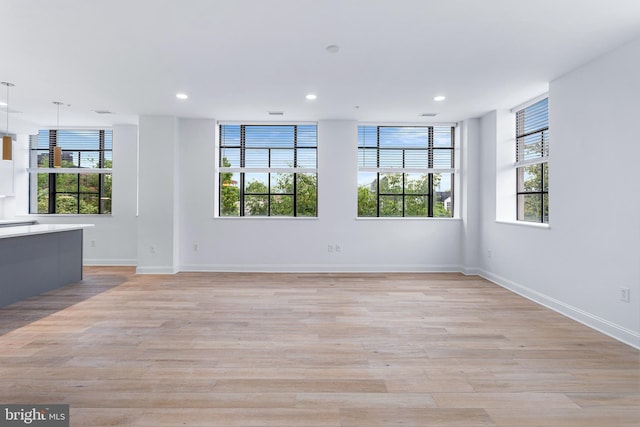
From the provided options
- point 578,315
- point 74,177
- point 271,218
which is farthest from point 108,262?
point 578,315

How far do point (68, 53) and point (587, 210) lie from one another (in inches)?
216

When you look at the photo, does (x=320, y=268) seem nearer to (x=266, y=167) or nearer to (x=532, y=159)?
(x=266, y=167)

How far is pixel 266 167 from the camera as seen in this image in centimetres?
618

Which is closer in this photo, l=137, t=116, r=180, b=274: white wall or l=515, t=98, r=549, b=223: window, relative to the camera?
l=515, t=98, r=549, b=223: window

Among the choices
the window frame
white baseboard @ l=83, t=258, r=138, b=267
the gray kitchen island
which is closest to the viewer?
the gray kitchen island

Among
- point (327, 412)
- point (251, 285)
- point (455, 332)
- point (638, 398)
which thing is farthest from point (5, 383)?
point (638, 398)

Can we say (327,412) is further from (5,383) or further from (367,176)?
(367,176)

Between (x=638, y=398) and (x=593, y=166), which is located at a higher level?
(x=593, y=166)

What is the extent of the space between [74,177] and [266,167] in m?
3.92

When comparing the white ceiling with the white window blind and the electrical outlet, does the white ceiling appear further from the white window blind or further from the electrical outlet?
the electrical outlet

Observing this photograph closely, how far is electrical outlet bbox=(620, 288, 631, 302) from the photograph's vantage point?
117 inches

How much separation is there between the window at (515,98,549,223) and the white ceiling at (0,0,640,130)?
1.24ft

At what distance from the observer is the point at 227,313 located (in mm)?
3645

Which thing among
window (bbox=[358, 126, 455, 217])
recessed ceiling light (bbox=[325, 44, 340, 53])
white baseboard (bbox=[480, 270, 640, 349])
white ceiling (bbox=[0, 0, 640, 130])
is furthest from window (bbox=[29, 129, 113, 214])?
white baseboard (bbox=[480, 270, 640, 349])
